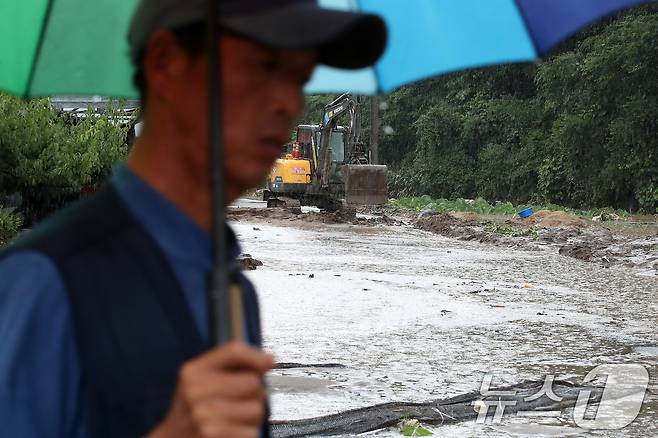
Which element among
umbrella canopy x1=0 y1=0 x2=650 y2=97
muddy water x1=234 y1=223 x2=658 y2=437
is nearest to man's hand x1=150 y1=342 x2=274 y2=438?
umbrella canopy x1=0 y1=0 x2=650 y2=97

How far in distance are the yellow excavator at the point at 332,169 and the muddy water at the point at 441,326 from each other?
1477cm

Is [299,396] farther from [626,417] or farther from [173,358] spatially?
[173,358]

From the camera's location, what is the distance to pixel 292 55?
1.62 meters

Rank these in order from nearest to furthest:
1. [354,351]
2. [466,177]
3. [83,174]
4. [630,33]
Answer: [354,351] < [83,174] < [630,33] < [466,177]

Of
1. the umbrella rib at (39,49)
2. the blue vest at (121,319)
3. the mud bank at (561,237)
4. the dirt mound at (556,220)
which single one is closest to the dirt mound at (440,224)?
the mud bank at (561,237)

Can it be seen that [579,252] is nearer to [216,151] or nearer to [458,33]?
[458,33]

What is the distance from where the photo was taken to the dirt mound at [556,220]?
30625 millimetres

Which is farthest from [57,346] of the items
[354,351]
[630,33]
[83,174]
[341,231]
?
[630,33]

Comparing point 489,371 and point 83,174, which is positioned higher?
point 83,174

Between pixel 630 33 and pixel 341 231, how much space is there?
1774cm

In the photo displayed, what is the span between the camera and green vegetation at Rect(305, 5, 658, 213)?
3966 centimetres

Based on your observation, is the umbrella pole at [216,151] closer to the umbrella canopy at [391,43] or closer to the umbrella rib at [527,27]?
the umbrella canopy at [391,43]

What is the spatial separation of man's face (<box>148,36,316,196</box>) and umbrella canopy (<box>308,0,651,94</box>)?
93 cm

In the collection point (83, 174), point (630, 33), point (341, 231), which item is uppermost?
point (630, 33)
